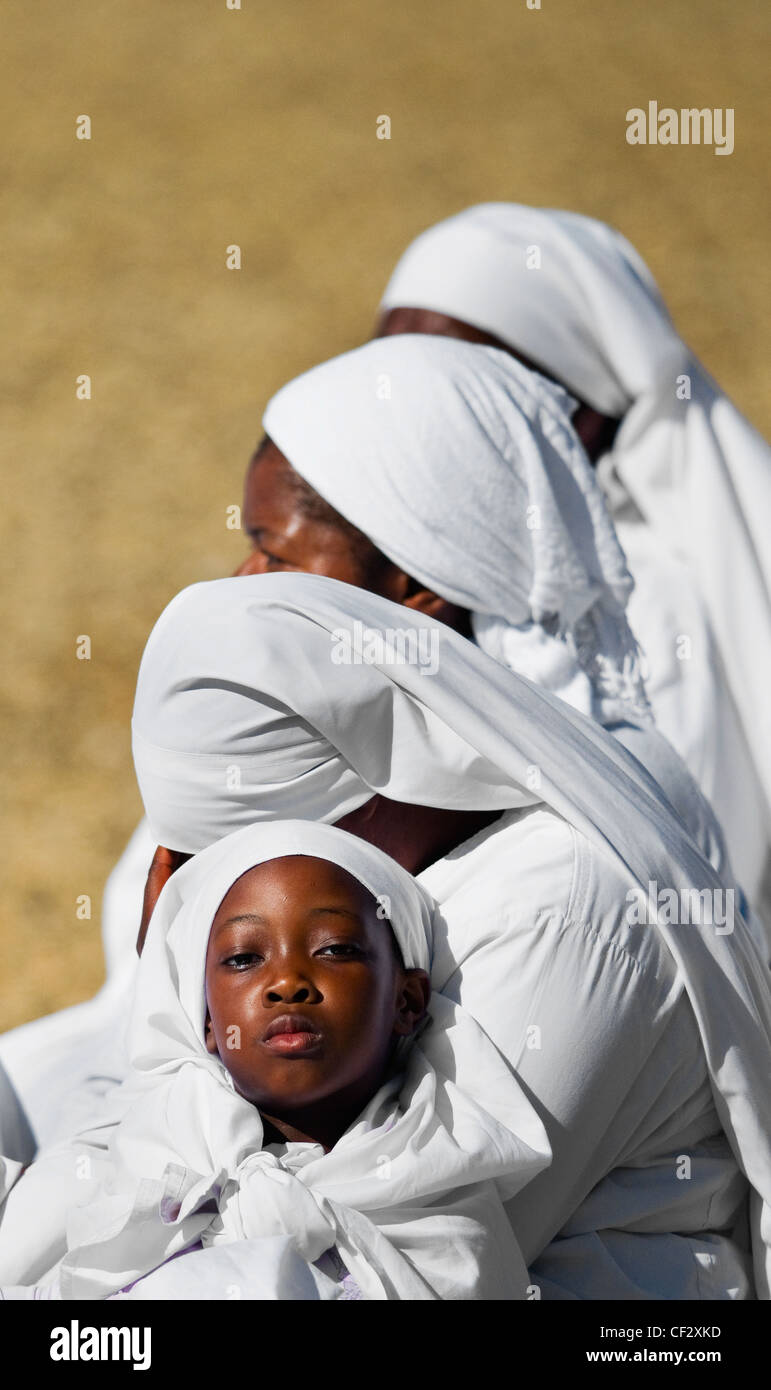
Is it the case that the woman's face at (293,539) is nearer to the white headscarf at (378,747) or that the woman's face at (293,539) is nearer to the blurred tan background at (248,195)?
the white headscarf at (378,747)

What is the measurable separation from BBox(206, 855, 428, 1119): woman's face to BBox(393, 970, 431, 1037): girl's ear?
0.5 inches

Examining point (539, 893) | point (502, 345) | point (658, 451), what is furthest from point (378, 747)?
point (502, 345)

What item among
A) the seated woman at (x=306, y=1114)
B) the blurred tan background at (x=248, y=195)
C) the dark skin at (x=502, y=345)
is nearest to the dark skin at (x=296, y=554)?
the seated woman at (x=306, y=1114)

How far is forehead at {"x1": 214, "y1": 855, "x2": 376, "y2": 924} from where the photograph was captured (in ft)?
5.08

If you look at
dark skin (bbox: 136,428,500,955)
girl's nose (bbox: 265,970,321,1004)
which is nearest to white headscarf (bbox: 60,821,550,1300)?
girl's nose (bbox: 265,970,321,1004)

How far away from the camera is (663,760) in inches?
87.5

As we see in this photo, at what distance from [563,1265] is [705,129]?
4.86 metres

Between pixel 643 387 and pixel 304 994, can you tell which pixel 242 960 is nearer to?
pixel 304 994

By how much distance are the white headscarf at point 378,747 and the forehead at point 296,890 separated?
0.54 ft

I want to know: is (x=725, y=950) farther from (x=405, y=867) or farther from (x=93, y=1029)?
(x=93, y=1029)

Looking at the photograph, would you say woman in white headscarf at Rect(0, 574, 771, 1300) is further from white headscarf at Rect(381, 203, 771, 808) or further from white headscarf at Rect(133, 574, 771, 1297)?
white headscarf at Rect(381, 203, 771, 808)

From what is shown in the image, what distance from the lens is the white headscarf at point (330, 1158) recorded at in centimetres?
144

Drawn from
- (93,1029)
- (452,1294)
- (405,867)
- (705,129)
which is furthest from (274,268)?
(452,1294)

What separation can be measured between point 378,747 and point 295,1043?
1.14 feet
